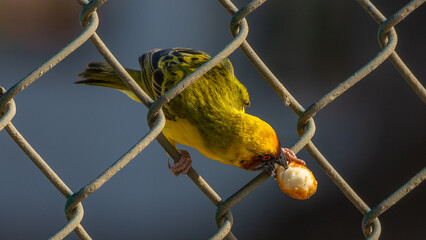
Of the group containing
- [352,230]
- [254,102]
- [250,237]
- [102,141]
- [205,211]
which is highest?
[102,141]

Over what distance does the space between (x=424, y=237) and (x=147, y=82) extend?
3.02 metres

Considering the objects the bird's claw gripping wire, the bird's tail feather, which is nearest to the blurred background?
the bird's tail feather

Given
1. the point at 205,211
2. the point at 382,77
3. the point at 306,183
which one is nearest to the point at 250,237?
the point at 205,211

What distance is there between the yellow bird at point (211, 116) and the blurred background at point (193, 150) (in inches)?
76.7

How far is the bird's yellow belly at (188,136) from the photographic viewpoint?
2.55m

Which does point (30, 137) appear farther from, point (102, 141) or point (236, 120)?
point (236, 120)

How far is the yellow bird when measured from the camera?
2.38 m

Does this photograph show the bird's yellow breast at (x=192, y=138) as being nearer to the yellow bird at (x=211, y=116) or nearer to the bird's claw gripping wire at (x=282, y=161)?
the yellow bird at (x=211, y=116)

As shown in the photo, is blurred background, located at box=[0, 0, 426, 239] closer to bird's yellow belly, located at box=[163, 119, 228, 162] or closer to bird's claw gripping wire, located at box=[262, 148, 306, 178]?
bird's yellow belly, located at box=[163, 119, 228, 162]

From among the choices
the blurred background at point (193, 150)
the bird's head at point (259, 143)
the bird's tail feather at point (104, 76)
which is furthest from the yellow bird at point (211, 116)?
the blurred background at point (193, 150)

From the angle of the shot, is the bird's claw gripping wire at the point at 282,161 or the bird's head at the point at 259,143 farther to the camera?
the bird's head at the point at 259,143

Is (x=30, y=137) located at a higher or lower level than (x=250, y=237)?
higher

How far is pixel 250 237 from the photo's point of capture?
16.1ft

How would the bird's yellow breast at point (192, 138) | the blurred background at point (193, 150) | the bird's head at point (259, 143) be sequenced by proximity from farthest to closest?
1. the blurred background at point (193, 150)
2. the bird's yellow breast at point (192, 138)
3. the bird's head at point (259, 143)
